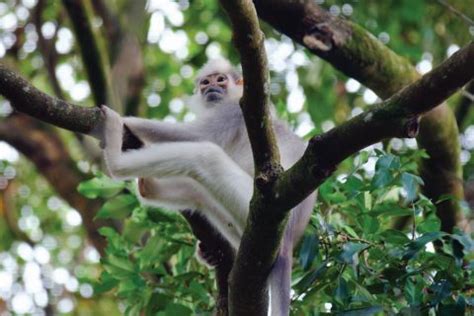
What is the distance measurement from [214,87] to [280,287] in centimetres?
239

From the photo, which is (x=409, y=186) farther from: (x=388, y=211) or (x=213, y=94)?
(x=213, y=94)

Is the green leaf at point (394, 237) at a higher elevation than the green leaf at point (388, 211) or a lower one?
lower

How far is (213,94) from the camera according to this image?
6.77m

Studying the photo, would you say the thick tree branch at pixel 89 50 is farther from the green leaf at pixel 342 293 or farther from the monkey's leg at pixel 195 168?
the green leaf at pixel 342 293

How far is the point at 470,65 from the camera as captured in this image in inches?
132

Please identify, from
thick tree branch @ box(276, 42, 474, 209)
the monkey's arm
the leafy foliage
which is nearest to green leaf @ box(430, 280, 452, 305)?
the leafy foliage

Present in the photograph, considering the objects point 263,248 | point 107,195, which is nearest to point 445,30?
point 107,195

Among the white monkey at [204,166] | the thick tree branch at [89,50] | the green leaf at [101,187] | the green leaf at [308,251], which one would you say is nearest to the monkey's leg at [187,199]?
the white monkey at [204,166]

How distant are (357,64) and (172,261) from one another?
1786 mm

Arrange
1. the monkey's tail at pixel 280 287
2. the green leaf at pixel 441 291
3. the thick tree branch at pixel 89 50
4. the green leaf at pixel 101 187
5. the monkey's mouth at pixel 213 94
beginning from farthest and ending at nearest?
1. the thick tree branch at pixel 89 50
2. the monkey's mouth at pixel 213 94
3. the green leaf at pixel 101 187
4. the monkey's tail at pixel 280 287
5. the green leaf at pixel 441 291

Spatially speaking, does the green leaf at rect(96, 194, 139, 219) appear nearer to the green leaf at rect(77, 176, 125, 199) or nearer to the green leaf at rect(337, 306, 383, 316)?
the green leaf at rect(77, 176, 125, 199)

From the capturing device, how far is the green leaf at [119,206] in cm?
567

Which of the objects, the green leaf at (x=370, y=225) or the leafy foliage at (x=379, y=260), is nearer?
the leafy foliage at (x=379, y=260)

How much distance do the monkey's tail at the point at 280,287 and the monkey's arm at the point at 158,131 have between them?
1264mm
